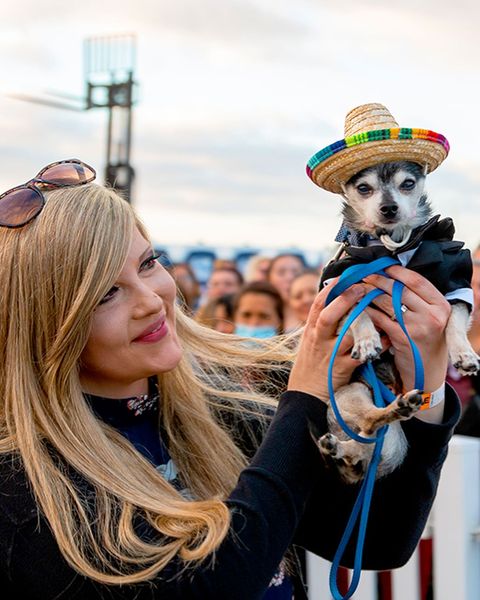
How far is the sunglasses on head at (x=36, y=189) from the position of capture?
1.92 meters

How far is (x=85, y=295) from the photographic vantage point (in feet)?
6.12

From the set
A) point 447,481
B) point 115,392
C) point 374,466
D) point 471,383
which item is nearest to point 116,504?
point 115,392

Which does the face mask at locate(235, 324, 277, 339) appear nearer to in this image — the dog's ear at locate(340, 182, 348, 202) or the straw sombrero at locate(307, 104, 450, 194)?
the dog's ear at locate(340, 182, 348, 202)

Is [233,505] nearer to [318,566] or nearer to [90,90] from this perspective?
[318,566]

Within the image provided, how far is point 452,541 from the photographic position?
2.91m

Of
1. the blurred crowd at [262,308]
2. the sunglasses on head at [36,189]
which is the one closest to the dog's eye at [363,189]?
the sunglasses on head at [36,189]

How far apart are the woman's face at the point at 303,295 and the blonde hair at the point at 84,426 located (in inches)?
136

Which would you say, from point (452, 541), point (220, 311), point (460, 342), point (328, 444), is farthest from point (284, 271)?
point (328, 444)

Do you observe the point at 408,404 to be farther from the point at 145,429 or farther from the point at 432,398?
the point at 145,429

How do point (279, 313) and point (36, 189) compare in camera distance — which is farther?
point (279, 313)

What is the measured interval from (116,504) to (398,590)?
5.07 ft

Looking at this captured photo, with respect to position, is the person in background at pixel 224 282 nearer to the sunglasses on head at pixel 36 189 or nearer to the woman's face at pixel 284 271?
the woman's face at pixel 284 271

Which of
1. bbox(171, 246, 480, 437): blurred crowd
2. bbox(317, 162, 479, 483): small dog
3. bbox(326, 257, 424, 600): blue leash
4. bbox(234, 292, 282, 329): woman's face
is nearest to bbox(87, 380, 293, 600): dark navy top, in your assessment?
bbox(326, 257, 424, 600): blue leash

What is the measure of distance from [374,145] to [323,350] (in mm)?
458
